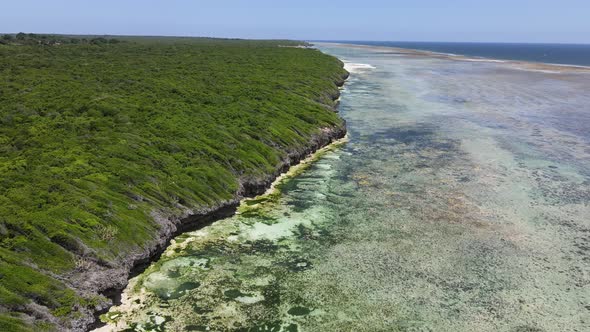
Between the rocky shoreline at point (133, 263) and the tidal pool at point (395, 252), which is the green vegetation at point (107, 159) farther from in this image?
the tidal pool at point (395, 252)

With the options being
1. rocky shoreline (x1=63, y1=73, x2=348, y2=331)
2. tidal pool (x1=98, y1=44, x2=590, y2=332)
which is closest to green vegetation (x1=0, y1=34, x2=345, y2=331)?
rocky shoreline (x1=63, y1=73, x2=348, y2=331)

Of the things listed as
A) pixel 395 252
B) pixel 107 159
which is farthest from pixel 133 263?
pixel 395 252

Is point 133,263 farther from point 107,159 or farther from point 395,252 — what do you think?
point 395,252

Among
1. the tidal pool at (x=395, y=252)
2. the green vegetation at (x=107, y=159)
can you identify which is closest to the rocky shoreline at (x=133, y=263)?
the green vegetation at (x=107, y=159)

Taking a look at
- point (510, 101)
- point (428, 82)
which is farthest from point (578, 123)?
point (428, 82)

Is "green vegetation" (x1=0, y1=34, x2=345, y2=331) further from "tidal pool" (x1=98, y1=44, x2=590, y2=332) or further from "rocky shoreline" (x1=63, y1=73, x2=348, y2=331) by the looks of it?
"tidal pool" (x1=98, y1=44, x2=590, y2=332)

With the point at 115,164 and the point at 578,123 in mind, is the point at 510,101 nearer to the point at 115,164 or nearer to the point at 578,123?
the point at 578,123

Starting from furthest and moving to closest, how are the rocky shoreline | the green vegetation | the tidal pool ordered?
the tidal pool < the green vegetation < the rocky shoreline
